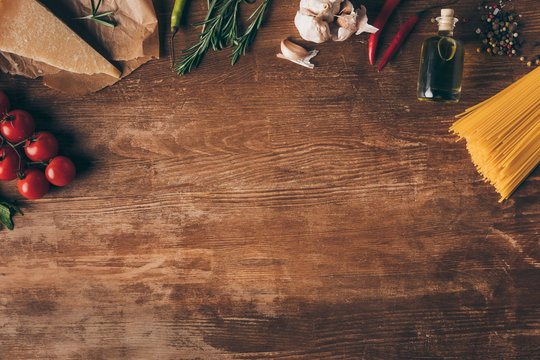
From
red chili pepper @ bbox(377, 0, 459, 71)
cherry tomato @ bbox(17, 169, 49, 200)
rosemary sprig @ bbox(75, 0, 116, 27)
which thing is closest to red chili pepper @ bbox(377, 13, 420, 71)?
red chili pepper @ bbox(377, 0, 459, 71)

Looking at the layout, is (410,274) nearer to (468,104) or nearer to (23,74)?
(468,104)

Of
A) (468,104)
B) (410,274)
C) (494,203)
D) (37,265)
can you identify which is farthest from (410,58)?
(37,265)

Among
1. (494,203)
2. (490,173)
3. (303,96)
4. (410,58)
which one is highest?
(410,58)

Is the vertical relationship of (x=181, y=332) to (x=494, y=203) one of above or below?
below

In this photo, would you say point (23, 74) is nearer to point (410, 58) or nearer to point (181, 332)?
point (181, 332)

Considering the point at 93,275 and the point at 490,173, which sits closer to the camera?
the point at 490,173

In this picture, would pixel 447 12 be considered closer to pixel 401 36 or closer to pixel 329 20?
pixel 401 36

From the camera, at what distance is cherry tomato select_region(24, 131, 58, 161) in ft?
3.50

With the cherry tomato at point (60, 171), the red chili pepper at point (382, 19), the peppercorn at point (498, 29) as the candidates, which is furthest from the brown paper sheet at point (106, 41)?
the peppercorn at point (498, 29)

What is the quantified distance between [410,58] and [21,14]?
1.21m

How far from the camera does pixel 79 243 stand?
117 centimetres

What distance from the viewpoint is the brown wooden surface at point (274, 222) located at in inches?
43.5

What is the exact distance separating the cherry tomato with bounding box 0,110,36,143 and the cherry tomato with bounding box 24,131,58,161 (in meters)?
0.03

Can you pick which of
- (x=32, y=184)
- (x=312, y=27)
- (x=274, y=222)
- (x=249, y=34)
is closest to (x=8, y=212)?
(x=32, y=184)
